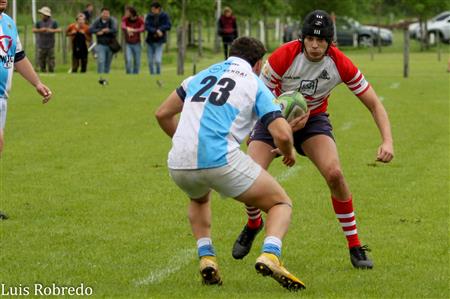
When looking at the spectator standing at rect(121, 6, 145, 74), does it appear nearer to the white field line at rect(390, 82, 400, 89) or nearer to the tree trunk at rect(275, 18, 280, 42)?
the white field line at rect(390, 82, 400, 89)

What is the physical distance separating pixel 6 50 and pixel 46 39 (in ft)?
79.1

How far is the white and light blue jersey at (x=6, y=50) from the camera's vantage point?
10.2 m

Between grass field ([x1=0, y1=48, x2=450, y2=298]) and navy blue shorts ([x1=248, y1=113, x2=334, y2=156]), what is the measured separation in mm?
925

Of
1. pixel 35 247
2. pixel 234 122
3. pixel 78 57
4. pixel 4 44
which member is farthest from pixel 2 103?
Result: pixel 78 57

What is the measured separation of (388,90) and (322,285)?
2039cm

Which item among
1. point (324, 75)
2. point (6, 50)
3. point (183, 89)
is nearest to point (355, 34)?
point (6, 50)

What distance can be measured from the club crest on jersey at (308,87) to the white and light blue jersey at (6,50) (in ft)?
9.48

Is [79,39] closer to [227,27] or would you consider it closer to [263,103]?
[227,27]

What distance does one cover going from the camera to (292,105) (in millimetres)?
8203

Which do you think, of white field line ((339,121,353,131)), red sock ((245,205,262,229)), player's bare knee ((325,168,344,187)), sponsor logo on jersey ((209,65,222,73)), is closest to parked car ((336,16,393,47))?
white field line ((339,121,353,131))

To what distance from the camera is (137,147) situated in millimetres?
17219

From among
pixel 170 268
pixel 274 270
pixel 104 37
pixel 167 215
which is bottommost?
pixel 104 37

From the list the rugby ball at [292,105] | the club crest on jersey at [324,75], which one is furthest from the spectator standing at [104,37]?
the rugby ball at [292,105]

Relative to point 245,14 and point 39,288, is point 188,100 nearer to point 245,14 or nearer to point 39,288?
point 39,288
